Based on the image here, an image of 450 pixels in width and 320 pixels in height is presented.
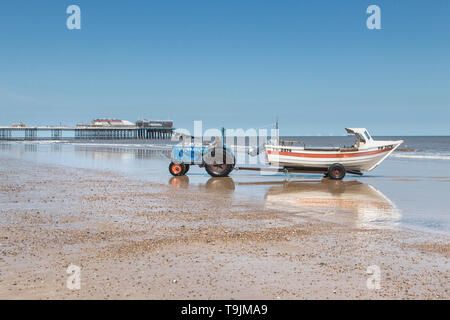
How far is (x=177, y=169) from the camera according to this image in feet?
66.8

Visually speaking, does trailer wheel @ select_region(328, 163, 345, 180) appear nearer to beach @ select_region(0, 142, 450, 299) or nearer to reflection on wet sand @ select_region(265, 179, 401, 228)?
reflection on wet sand @ select_region(265, 179, 401, 228)

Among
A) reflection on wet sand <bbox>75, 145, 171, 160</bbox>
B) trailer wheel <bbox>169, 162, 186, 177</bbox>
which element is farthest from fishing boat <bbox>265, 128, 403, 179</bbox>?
reflection on wet sand <bbox>75, 145, 171, 160</bbox>

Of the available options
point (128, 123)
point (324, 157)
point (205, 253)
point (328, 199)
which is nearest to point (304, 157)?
point (324, 157)

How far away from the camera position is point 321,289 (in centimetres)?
538

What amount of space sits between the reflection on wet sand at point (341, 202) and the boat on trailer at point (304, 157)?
1967 millimetres

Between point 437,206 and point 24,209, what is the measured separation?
11.0 m

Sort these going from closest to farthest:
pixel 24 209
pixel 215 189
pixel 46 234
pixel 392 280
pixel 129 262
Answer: pixel 392 280, pixel 129 262, pixel 46 234, pixel 24 209, pixel 215 189

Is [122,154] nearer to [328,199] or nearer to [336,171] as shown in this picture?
[336,171]

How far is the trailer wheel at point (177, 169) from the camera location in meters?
20.3

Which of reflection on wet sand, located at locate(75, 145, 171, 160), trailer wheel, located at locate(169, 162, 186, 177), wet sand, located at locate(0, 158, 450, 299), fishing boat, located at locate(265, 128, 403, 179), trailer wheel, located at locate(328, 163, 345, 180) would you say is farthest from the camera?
reflection on wet sand, located at locate(75, 145, 171, 160)

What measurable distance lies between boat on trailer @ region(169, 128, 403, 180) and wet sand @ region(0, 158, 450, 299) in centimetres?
800

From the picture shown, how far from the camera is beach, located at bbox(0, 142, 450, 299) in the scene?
5379 millimetres
